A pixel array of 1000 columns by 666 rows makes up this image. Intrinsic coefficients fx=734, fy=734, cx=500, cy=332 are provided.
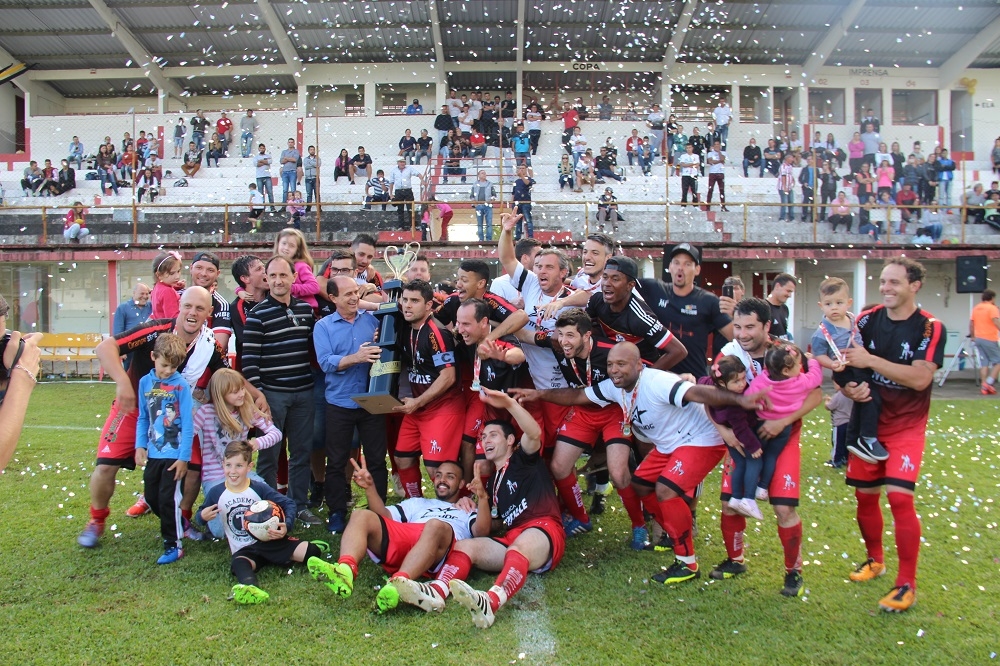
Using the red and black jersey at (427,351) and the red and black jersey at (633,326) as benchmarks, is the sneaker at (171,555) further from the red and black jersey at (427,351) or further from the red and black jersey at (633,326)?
the red and black jersey at (633,326)

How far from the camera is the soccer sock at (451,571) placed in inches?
A: 159

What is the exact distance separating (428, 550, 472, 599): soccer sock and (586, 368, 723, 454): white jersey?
1.47 meters

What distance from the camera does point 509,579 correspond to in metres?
4.00

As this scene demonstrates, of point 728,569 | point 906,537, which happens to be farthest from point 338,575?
point 906,537

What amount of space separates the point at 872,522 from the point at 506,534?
2.26 metres

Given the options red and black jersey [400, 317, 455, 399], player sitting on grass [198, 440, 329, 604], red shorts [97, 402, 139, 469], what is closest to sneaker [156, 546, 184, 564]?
player sitting on grass [198, 440, 329, 604]

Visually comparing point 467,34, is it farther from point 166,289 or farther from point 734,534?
point 734,534

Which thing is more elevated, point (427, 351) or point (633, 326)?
point (633, 326)

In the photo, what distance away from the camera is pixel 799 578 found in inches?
169

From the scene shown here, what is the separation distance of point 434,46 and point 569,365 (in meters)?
23.7

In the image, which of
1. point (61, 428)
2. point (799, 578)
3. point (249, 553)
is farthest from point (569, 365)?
point (61, 428)

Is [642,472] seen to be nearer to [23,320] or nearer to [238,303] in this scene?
[238,303]

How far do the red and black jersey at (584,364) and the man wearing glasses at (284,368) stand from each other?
188 cm

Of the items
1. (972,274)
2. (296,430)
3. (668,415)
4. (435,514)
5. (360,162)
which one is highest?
(360,162)
